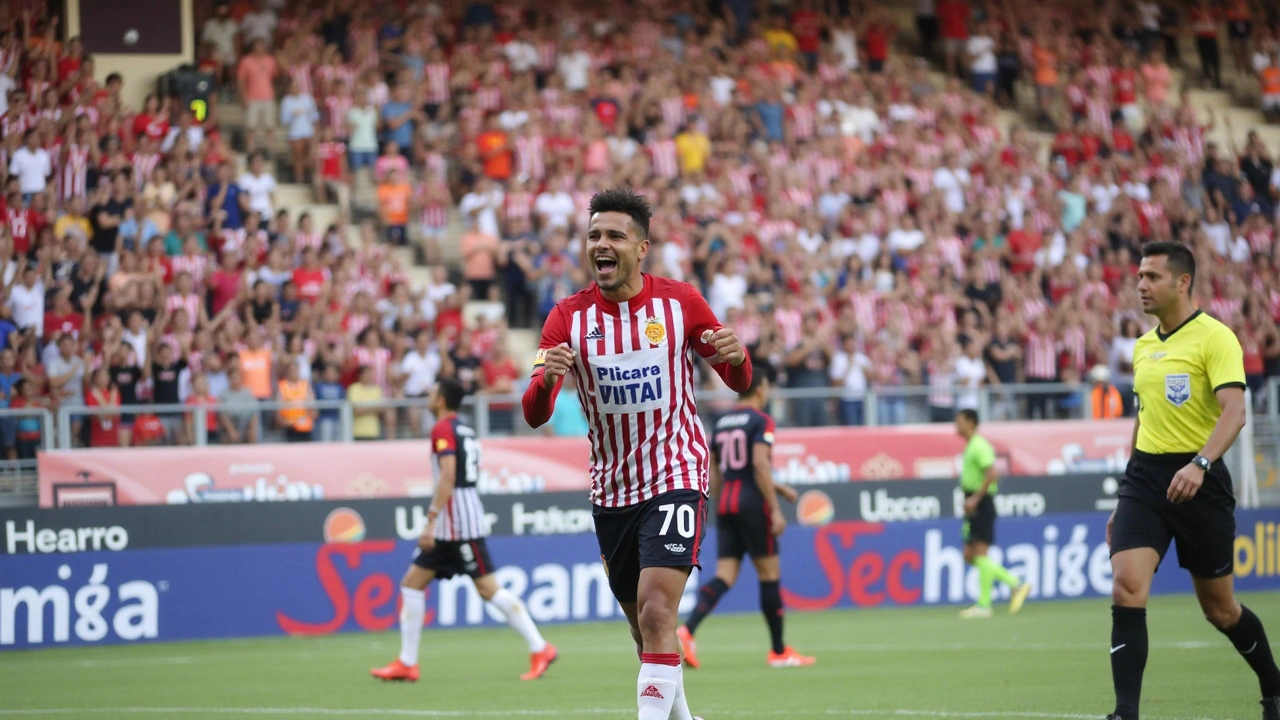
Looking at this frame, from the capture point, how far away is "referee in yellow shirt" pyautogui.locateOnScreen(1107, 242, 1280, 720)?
8141mm

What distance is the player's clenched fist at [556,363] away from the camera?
23.0ft

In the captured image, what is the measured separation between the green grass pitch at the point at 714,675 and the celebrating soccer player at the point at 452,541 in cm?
36

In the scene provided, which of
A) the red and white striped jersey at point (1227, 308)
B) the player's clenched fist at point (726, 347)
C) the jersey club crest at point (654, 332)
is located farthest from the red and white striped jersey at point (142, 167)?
the red and white striped jersey at point (1227, 308)

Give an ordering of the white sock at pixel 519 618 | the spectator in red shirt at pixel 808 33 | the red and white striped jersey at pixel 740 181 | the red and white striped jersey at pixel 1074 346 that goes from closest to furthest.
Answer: the white sock at pixel 519 618, the red and white striped jersey at pixel 1074 346, the red and white striped jersey at pixel 740 181, the spectator in red shirt at pixel 808 33

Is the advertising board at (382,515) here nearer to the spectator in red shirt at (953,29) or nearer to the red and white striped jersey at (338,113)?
the red and white striped jersey at (338,113)

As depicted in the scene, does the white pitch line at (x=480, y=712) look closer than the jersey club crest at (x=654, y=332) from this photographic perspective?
No

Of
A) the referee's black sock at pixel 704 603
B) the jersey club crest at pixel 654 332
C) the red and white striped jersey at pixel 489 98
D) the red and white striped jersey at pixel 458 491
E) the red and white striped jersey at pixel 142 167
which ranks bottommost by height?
the referee's black sock at pixel 704 603

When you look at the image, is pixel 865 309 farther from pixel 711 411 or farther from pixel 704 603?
pixel 704 603

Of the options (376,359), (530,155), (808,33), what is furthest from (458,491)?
(808,33)

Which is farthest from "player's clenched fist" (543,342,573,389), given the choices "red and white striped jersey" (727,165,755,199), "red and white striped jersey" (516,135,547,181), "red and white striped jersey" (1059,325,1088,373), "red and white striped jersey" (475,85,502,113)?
"red and white striped jersey" (1059,325,1088,373)

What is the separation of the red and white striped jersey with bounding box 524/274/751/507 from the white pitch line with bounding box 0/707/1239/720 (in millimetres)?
3063

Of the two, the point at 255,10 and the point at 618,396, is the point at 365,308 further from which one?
the point at 618,396

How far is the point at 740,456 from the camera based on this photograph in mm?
13625

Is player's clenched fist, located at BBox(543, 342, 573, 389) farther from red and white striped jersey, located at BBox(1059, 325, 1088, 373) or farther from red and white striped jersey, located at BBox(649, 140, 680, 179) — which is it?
red and white striped jersey, located at BBox(1059, 325, 1088, 373)
